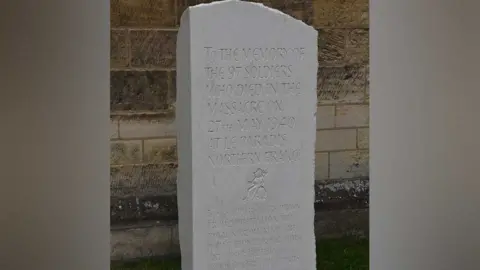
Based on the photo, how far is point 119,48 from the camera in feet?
19.6

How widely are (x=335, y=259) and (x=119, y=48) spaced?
7.22 feet

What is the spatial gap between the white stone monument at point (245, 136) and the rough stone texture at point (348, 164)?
267cm

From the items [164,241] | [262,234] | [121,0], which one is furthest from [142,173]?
[262,234]

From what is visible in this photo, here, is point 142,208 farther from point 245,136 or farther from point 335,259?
point 245,136

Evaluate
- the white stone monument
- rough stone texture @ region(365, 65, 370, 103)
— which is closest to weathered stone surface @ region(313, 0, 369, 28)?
rough stone texture @ region(365, 65, 370, 103)

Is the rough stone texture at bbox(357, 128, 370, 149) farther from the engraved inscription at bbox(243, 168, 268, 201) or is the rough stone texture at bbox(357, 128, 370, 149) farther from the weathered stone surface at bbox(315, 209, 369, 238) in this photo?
the engraved inscription at bbox(243, 168, 268, 201)

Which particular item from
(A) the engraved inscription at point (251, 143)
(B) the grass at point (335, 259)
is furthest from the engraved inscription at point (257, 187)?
(B) the grass at point (335, 259)

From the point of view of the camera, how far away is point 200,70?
3469 millimetres

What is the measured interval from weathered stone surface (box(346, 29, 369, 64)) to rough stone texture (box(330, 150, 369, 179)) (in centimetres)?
72

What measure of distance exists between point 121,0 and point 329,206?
2.19m

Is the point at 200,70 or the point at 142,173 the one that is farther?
the point at 142,173

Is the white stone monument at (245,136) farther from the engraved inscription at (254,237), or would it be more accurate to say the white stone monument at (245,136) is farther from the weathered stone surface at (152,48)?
the weathered stone surface at (152,48)

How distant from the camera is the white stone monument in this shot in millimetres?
3496
